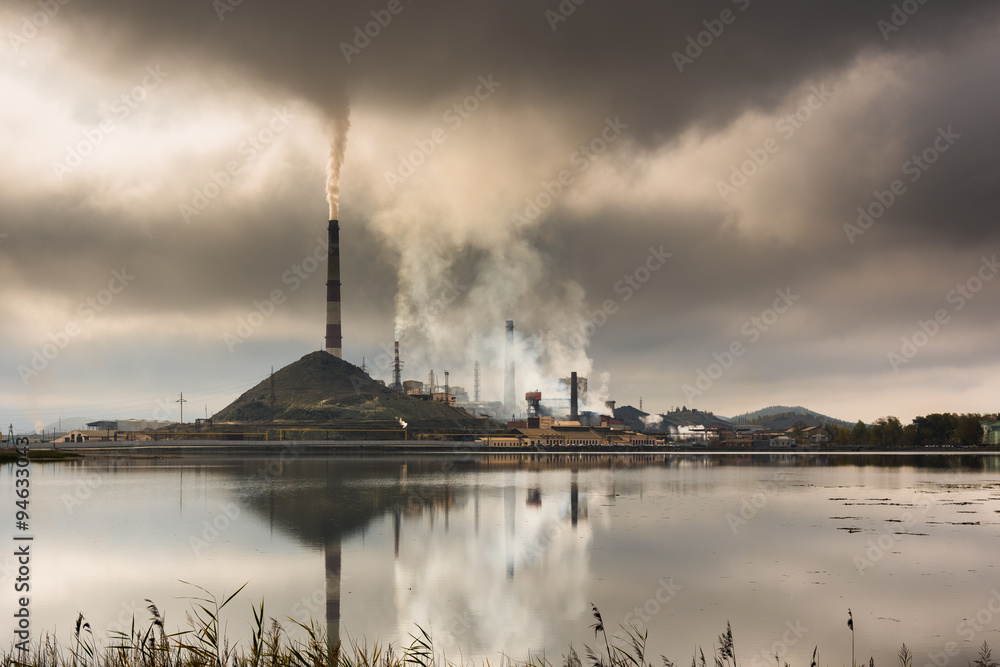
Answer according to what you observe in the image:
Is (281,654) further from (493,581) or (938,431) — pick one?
(938,431)

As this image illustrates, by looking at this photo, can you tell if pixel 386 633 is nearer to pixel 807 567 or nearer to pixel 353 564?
pixel 353 564

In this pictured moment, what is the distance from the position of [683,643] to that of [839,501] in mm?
32713

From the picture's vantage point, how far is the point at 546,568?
2488cm

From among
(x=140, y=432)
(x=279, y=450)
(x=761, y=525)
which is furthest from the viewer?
(x=140, y=432)

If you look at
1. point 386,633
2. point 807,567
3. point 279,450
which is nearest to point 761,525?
point 807,567

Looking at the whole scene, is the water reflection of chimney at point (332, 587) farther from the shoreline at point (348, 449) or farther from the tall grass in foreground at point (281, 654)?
the shoreline at point (348, 449)

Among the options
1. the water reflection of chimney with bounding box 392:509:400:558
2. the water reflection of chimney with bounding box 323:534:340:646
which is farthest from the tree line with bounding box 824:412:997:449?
the water reflection of chimney with bounding box 323:534:340:646

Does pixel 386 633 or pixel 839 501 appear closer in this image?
pixel 386 633

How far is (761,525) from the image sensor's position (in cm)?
3462
